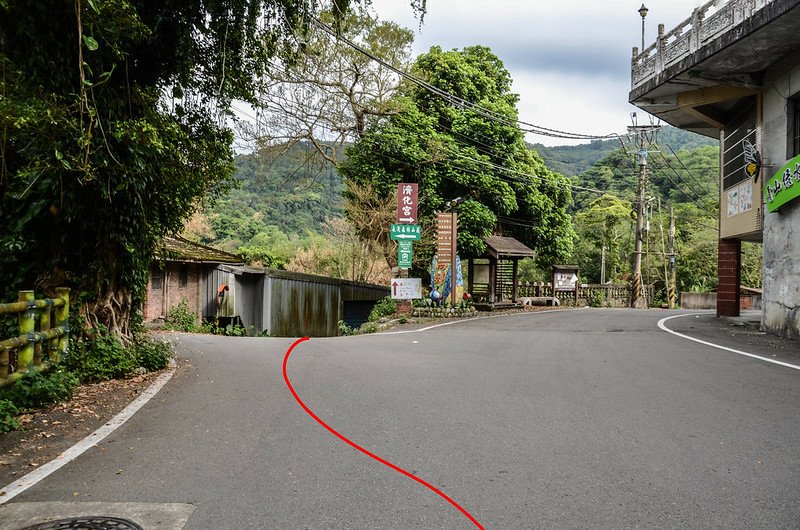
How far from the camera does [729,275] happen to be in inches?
759

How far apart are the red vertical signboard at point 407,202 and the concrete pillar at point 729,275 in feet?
33.1

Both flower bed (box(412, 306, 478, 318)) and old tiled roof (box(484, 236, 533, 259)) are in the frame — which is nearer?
flower bed (box(412, 306, 478, 318))

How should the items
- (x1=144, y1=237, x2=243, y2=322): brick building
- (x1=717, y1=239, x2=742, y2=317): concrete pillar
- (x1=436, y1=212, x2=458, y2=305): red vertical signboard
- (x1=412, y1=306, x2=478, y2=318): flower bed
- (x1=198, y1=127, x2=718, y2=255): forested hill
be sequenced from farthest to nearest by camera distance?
(x1=198, y1=127, x2=718, y2=255): forested hill, (x1=144, y1=237, x2=243, y2=322): brick building, (x1=436, y1=212, x2=458, y2=305): red vertical signboard, (x1=412, y1=306, x2=478, y2=318): flower bed, (x1=717, y1=239, x2=742, y2=317): concrete pillar

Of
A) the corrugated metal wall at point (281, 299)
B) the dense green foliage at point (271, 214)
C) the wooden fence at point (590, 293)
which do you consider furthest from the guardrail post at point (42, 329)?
the wooden fence at point (590, 293)

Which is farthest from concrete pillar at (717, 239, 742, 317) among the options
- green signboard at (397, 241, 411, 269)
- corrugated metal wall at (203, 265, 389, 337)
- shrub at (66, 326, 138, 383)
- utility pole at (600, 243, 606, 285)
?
utility pole at (600, 243, 606, 285)

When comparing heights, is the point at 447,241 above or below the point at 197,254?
above

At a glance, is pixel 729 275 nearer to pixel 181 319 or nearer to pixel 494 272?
pixel 494 272

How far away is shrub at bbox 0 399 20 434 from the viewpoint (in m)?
5.23

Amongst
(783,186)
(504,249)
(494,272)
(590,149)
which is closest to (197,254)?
(494,272)

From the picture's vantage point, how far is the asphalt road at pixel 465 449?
11.7 feet

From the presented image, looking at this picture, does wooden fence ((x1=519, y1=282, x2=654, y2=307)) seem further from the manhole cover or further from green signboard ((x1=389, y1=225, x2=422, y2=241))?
the manhole cover

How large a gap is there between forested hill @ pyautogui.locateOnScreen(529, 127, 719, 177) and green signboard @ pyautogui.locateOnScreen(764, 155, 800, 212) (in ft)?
192

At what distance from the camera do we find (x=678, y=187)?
156 feet

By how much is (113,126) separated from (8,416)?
345 cm
